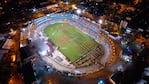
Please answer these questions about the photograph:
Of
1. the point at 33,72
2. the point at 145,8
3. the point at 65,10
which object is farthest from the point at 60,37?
the point at 145,8

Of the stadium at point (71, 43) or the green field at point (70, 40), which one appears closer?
the stadium at point (71, 43)

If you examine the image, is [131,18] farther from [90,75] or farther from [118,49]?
[90,75]

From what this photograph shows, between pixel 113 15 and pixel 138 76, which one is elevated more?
pixel 113 15

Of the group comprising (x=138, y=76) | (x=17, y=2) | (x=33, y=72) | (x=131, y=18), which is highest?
(x=17, y=2)

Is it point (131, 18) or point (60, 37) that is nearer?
point (60, 37)

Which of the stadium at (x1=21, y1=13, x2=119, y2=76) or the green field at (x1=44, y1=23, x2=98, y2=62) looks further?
the green field at (x1=44, y1=23, x2=98, y2=62)
